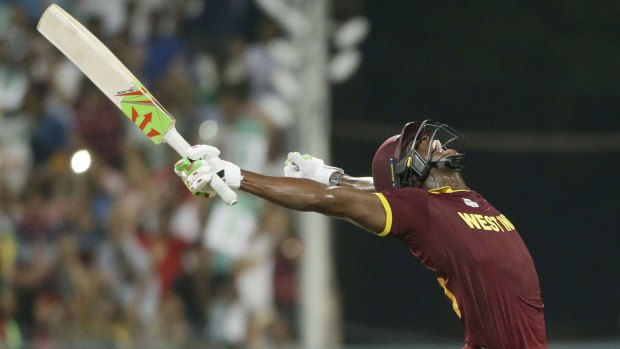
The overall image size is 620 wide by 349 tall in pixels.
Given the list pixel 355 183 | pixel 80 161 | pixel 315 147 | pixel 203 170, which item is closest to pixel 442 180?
pixel 355 183

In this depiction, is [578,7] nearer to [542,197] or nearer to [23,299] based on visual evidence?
[542,197]

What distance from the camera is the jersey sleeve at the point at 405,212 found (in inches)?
189

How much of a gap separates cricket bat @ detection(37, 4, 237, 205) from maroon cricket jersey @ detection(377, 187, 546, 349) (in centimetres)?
111

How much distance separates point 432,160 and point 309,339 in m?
5.35

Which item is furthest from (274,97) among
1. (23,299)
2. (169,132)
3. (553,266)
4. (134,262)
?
(169,132)

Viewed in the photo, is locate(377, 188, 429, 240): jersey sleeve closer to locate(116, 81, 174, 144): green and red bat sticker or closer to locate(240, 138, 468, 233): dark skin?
locate(240, 138, 468, 233): dark skin

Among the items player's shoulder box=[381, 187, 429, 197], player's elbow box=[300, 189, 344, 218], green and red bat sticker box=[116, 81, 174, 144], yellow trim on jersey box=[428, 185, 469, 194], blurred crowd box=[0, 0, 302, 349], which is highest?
blurred crowd box=[0, 0, 302, 349]

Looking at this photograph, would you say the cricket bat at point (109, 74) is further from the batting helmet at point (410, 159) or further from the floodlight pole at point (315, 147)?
the floodlight pole at point (315, 147)

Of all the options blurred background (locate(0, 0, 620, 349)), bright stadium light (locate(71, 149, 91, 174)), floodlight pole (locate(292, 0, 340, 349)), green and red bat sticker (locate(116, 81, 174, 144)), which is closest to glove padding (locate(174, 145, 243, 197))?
green and red bat sticker (locate(116, 81, 174, 144))

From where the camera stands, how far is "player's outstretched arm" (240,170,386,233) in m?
4.77

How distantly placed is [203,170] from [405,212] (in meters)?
0.82

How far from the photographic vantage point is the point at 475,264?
4.91 metres

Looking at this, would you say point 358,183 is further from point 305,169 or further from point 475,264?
point 475,264

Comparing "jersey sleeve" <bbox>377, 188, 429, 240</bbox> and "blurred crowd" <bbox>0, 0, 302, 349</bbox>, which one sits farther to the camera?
"blurred crowd" <bbox>0, 0, 302, 349</bbox>
